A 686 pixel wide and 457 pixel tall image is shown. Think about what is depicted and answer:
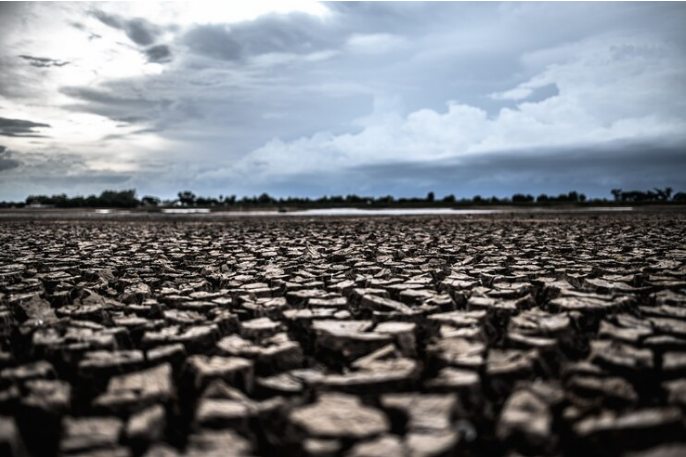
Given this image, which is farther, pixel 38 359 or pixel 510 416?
pixel 38 359

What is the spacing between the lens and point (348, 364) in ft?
6.09

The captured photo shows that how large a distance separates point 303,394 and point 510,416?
672mm

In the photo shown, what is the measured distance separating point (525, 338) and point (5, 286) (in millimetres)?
3639

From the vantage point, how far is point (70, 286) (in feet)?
11.0

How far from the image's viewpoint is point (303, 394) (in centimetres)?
157

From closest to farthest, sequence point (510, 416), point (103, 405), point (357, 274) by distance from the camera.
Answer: point (510, 416)
point (103, 405)
point (357, 274)

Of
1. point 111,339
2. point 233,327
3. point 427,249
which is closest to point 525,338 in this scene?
point 233,327

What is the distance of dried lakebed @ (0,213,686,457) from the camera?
1.28 m

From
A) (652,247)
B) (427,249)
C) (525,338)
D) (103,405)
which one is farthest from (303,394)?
(652,247)

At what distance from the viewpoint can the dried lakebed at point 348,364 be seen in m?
1.28

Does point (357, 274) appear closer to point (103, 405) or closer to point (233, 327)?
point (233, 327)

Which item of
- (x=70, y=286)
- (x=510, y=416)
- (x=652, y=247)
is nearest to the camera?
(x=510, y=416)

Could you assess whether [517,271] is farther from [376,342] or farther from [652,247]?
[652,247]

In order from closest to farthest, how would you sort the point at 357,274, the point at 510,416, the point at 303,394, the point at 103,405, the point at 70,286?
1. the point at 510,416
2. the point at 103,405
3. the point at 303,394
4. the point at 70,286
5. the point at 357,274
